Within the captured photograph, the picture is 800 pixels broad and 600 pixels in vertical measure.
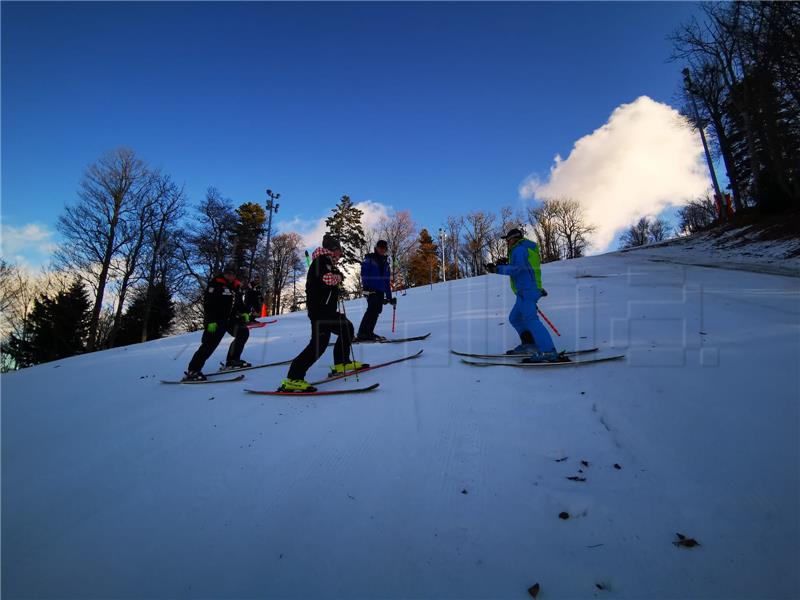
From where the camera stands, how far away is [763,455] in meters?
2.12

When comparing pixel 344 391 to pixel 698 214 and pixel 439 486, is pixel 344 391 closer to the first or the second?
pixel 439 486

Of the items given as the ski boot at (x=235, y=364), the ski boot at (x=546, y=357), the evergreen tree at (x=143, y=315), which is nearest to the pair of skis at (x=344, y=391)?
the ski boot at (x=546, y=357)

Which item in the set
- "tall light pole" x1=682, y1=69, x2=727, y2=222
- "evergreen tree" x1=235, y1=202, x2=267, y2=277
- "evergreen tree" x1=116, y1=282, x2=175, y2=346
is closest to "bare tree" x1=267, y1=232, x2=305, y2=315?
"evergreen tree" x1=235, y1=202, x2=267, y2=277

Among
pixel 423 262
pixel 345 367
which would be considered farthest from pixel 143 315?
pixel 423 262

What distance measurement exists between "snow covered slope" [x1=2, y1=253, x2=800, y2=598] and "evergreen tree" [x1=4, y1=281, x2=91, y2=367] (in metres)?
20.4

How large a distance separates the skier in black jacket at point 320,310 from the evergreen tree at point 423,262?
3788 centimetres

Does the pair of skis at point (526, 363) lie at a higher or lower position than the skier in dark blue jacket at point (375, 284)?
lower

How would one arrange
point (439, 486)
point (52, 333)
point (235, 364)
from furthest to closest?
point (52, 333), point (235, 364), point (439, 486)

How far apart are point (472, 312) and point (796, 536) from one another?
684cm

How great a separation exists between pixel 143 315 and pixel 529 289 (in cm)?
2649

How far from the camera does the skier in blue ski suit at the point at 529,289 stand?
13.7 feet

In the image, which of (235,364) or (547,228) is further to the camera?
(547,228)

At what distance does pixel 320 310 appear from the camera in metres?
4.23

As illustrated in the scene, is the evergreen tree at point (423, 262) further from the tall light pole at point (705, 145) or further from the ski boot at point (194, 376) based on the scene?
the ski boot at point (194, 376)
